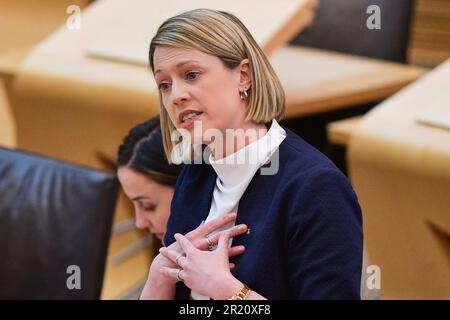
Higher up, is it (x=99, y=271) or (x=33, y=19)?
(x=33, y=19)

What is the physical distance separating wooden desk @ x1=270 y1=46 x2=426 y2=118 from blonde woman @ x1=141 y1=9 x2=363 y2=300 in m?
1.20

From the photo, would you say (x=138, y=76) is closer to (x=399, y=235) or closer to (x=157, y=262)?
(x=399, y=235)

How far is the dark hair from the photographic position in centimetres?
137

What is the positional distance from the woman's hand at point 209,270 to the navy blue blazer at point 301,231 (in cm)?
2

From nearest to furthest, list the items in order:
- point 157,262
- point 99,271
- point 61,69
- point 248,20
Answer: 1. point 157,262
2. point 99,271
3. point 248,20
4. point 61,69

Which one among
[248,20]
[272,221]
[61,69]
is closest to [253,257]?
[272,221]

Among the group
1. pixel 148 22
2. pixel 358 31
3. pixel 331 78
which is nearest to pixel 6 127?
pixel 148 22

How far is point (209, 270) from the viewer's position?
1.03 meters

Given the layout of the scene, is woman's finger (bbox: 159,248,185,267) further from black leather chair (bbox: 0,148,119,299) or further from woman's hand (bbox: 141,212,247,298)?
black leather chair (bbox: 0,148,119,299)

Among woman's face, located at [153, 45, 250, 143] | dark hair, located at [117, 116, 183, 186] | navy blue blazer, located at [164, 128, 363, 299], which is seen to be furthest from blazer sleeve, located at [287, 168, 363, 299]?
dark hair, located at [117, 116, 183, 186]

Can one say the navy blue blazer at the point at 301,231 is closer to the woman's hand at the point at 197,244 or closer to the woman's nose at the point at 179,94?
the woman's hand at the point at 197,244

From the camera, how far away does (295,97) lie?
7.54 ft

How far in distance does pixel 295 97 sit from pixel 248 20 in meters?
0.35

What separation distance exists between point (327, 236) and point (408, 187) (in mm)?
745
